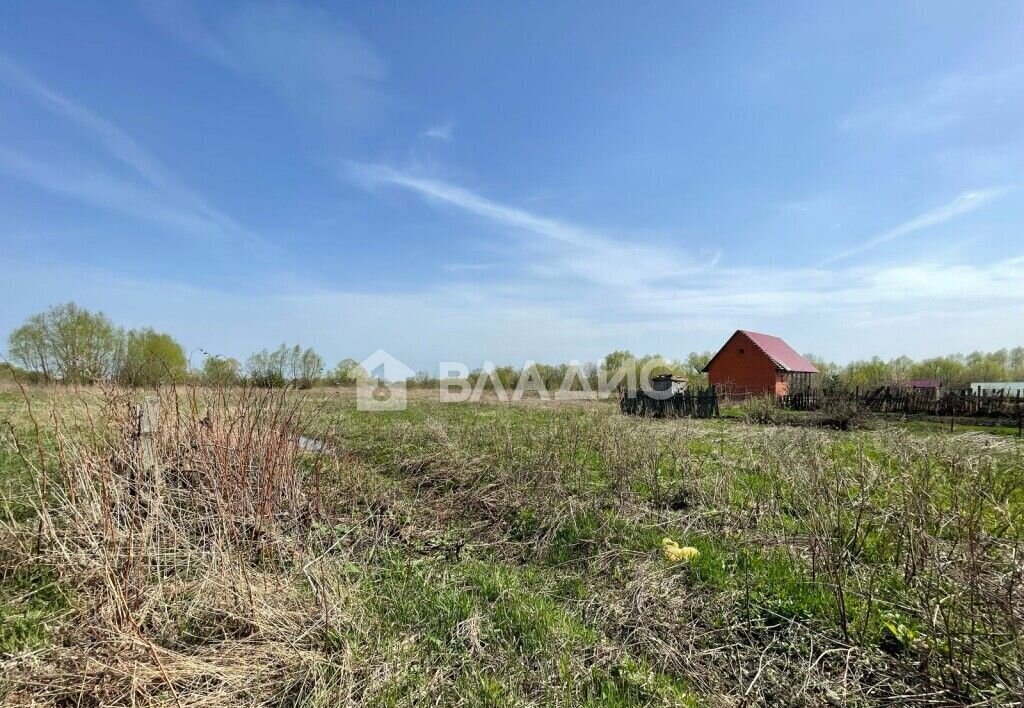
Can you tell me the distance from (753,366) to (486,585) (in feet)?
98.0

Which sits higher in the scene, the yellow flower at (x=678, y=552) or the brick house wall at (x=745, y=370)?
the brick house wall at (x=745, y=370)

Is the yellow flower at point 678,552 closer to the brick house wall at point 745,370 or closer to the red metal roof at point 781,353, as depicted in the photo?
the brick house wall at point 745,370

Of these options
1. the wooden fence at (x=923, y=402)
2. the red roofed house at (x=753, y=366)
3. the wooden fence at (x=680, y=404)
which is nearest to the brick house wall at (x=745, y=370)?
the red roofed house at (x=753, y=366)

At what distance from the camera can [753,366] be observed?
1155 inches

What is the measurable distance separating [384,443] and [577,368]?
2741cm

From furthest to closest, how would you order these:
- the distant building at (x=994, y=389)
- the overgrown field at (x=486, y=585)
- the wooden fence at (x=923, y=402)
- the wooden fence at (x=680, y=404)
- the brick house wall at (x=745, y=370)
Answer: the brick house wall at (x=745, y=370) < the wooden fence at (x=680, y=404) < the distant building at (x=994, y=389) < the wooden fence at (x=923, y=402) < the overgrown field at (x=486, y=585)

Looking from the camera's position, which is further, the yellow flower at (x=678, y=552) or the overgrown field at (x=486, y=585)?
the yellow flower at (x=678, y=552)

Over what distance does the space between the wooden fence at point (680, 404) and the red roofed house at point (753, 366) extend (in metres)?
8.56

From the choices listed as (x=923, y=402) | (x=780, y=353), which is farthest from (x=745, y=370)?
(x=923, y=402)

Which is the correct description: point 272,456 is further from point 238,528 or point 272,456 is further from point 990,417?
point 990,417

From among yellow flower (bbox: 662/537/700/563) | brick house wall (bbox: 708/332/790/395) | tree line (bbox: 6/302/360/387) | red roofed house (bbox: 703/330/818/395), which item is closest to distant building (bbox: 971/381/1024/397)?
red roofed house (bbox: 703/330/818/395)

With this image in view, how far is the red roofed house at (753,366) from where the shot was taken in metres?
28.5

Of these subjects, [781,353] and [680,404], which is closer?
[680,404]

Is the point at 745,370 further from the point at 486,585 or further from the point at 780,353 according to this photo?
the point at 486,585
